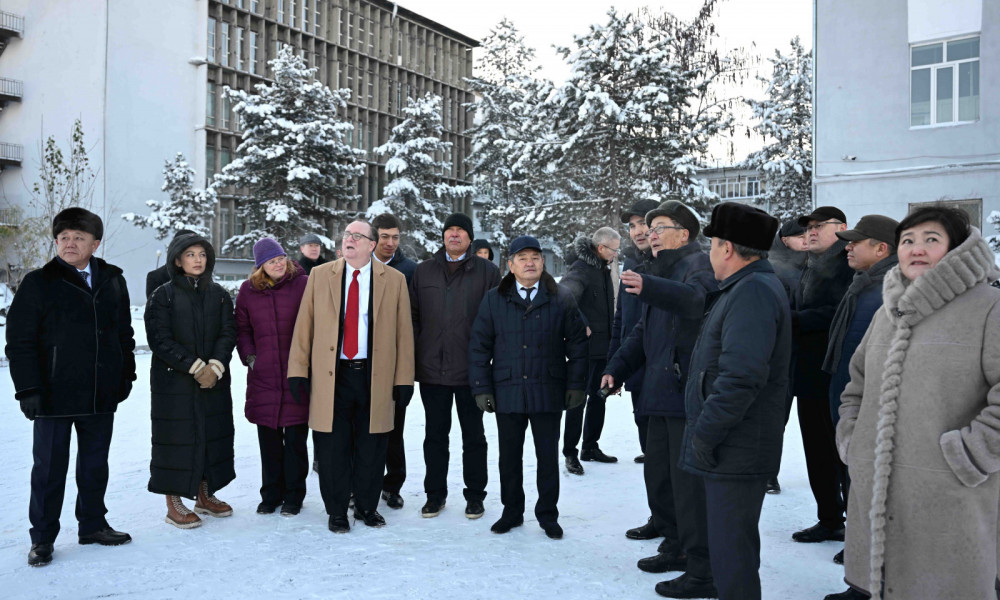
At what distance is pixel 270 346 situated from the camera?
5344 millimetres

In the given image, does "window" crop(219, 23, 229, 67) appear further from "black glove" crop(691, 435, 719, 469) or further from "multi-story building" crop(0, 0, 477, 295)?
"black glove" crop(691, 435, 719, 469)

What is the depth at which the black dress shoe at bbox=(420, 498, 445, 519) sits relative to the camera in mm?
5258

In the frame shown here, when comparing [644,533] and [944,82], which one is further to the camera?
[944,82]

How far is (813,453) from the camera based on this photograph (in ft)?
15.8

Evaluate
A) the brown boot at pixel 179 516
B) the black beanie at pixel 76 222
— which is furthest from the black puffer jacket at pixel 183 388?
the black beanie at pixel 76 222

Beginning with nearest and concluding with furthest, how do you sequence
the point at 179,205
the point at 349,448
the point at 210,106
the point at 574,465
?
the point at 349,448, the point at 574,465, the point at 179,205, the point at 210,106

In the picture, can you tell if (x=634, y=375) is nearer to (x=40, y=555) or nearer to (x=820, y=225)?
(x=820, y=225)

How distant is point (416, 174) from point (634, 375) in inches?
1242

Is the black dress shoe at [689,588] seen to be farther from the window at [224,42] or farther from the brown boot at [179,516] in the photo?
the window at [224,42]

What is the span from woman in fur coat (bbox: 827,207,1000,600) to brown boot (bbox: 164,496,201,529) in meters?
3.82

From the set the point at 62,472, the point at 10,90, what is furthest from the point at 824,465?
the point at 10,90

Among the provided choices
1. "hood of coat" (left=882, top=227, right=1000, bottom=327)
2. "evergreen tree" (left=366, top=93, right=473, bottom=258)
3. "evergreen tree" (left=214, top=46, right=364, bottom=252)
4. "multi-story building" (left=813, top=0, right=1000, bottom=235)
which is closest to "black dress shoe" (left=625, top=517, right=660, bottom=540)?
"hood of coat" (left=882, top=227, right=1000, bottom=327)

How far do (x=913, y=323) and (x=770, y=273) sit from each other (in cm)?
59

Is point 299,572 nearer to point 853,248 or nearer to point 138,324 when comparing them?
point 853,248
